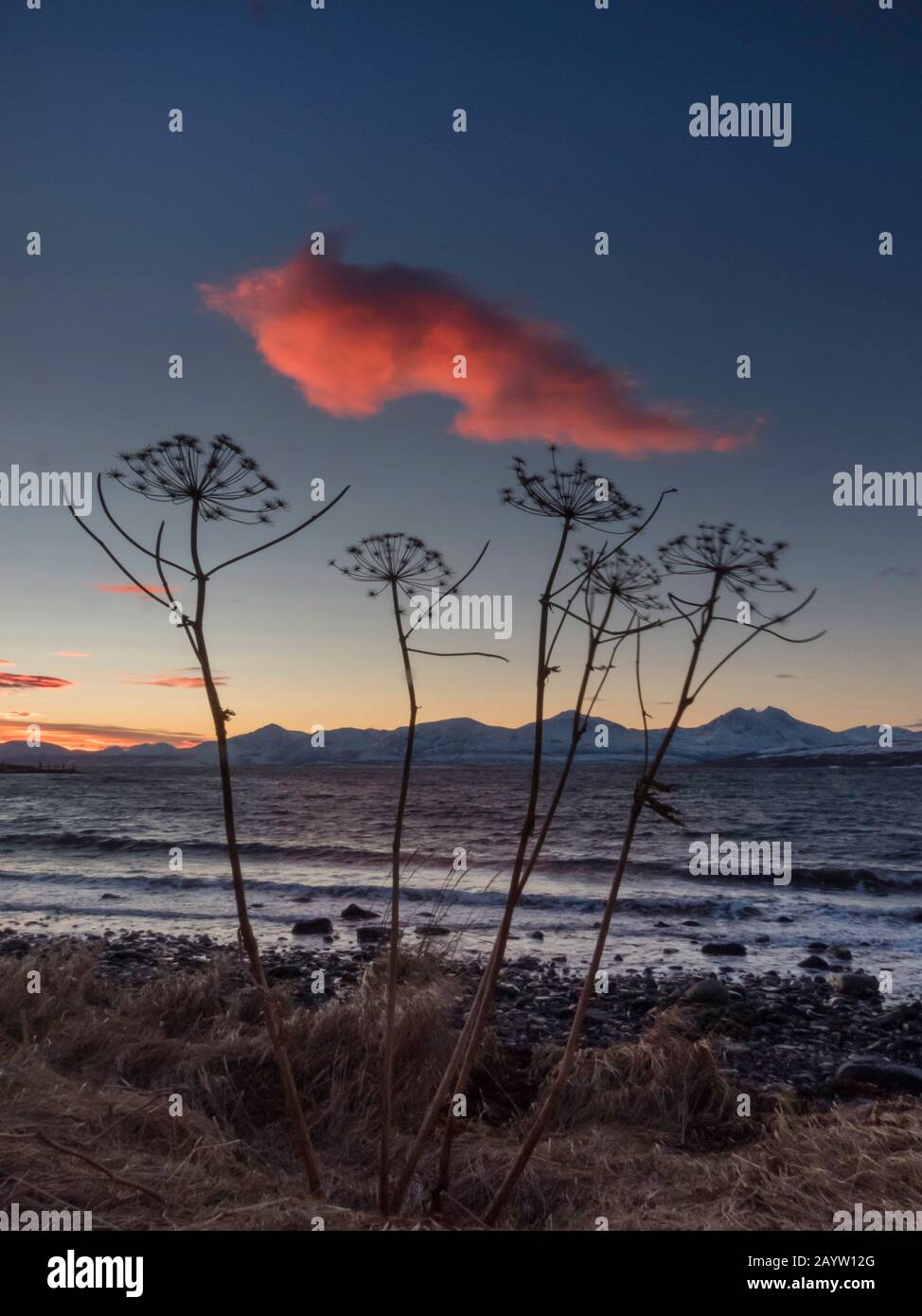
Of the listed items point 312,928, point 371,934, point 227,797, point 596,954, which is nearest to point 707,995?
point 371,934

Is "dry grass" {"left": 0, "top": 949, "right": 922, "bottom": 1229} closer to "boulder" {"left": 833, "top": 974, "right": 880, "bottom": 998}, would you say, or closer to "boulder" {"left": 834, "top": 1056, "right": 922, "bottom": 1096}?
"boulder" {"left": 834, "top": 1056, "right": 922, "bottom": 1096}

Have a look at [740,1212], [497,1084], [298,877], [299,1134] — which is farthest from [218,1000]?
[298,877]

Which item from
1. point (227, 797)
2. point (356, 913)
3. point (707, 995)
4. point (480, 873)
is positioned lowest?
point (480, 873)

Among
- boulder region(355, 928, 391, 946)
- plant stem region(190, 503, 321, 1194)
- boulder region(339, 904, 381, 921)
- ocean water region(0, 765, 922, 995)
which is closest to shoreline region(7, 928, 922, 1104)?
boulder region(355, 928, 391, 946)

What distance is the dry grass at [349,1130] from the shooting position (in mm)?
3346

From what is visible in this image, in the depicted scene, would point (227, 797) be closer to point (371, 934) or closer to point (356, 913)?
point (371, 934)

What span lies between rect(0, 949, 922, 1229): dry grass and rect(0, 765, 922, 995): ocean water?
130 centimetres

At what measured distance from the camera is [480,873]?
78.3 ft

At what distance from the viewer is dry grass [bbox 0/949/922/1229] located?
3.35 metres

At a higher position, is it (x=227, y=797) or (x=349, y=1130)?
(x=227, y=797)

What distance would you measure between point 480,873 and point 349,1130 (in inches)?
774

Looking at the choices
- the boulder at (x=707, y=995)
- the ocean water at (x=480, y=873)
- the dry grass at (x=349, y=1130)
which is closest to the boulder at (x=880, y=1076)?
the dry grass at (x=349, y=1130)

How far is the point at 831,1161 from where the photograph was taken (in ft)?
13.1
